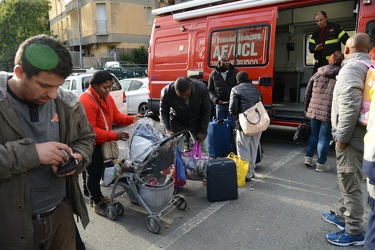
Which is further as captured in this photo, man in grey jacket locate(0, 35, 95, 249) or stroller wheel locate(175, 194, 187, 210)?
stroller wheel locate(175, 194, 187, 210)

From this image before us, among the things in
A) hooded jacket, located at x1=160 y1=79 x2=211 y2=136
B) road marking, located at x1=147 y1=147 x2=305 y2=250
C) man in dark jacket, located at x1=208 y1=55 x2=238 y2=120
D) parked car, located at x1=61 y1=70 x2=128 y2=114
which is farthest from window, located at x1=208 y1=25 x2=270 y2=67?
parked car, located at x1=61 y1=70 x2=128 y2=114

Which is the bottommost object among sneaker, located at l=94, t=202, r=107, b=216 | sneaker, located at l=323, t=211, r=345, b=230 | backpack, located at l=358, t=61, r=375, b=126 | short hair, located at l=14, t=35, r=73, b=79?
sneaker, located at l=94, t=202, r=107, b=216

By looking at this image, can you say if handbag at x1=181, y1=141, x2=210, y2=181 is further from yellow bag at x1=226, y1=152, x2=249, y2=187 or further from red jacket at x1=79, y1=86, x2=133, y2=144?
red jacket at x1=79, y1=86, x2=133, y2=144

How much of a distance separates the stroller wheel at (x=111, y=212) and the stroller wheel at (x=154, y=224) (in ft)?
1.64

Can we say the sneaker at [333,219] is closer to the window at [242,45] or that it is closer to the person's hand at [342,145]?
the person's hand at [342,145]

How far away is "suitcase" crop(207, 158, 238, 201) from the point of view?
156 inches

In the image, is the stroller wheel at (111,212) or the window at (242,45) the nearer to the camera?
the stroller wheel at (111,212)

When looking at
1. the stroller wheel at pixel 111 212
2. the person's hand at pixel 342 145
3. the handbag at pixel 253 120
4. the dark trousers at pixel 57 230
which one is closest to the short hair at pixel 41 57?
the dark trousers at pixel 57 230

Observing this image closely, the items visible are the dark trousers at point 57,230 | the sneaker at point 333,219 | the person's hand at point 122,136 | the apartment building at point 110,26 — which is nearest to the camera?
the dark trousers at point 57,230

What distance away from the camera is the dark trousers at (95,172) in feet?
11.6

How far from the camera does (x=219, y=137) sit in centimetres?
554

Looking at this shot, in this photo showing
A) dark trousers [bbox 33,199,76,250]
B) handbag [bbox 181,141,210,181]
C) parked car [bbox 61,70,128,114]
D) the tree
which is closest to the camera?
dark trousers [bbox 33,199,76,250]

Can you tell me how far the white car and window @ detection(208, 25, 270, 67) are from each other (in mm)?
3918

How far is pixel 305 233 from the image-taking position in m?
3.17
